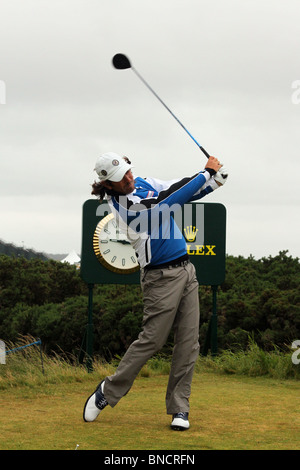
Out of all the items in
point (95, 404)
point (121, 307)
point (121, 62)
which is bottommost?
point (95, 404)

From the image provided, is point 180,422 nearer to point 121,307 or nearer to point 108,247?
point 108,247

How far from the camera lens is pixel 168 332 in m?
5.77

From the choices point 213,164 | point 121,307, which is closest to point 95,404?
point 213,164

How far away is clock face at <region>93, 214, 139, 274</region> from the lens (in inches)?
421

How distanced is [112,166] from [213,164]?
77cm

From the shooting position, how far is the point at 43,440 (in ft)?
17.4

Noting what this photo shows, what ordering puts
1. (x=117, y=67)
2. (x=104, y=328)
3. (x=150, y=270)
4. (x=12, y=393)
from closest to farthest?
(x=150, y=270)
(x=117, y=67)
(x=12, y=393)
(x=104, y=328)

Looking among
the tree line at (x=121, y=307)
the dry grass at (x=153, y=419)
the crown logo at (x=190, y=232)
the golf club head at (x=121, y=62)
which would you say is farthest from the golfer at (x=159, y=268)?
the crown logo at (x=190, y=232)

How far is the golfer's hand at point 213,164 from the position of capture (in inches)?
226

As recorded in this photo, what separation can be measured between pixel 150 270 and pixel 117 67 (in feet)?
6.91

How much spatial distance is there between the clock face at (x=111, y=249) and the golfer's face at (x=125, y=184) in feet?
16.4
